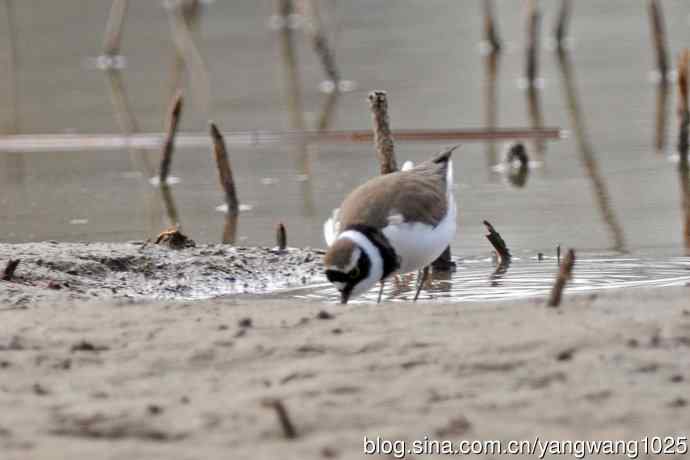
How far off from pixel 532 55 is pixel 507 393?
10602 mm

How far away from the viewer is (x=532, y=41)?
46.8 feet

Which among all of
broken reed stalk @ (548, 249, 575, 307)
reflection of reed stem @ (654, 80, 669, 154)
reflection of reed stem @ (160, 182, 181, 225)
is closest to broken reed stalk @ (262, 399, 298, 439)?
broken reed stalk @ (548, 249, 575, 307)

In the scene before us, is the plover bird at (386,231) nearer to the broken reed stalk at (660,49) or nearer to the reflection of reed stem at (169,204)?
the reflection of reed stem at (169,204)

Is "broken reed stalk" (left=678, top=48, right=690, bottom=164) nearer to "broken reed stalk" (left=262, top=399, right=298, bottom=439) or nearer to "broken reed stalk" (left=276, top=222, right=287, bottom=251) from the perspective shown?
"broken reed stalk" (left=276, top=222, right=287, bottom=251)

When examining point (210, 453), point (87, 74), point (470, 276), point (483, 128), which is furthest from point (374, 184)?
point (87, 74)

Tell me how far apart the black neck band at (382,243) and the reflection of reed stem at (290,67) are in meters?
6.32

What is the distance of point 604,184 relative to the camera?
9.55 meters

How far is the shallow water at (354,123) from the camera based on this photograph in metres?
8.42

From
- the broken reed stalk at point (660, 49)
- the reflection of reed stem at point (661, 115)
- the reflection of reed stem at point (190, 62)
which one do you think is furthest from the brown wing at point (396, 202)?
the broken reed stalk at point (660, 49)

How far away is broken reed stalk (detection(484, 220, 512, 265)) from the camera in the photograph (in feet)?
23.3

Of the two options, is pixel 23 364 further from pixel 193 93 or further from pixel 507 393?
pixel 193 93

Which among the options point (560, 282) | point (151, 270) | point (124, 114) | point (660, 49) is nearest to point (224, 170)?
point (151, 270)

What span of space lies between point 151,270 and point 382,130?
1.47m

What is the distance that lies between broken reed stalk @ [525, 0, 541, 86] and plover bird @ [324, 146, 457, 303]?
25.4 feet
